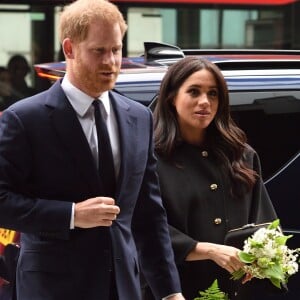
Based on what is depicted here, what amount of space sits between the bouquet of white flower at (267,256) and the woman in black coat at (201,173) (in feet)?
1.15

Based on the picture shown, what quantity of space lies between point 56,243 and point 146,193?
46 cm

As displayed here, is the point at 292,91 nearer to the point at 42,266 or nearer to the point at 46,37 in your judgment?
the point at 42,266

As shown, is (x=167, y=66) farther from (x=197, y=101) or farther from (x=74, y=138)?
(x=74, y=138)

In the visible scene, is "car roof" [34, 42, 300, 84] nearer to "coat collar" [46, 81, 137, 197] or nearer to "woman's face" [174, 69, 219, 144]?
"woman's face" [174, 69, 219, 144]

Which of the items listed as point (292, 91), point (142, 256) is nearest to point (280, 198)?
point (292, 91)

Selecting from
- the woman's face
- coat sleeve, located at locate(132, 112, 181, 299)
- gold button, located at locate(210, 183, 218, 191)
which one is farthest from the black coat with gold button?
coat sleeve, located at locate(132, 112, 181, 299)

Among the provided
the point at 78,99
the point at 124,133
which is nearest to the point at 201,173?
the point at 124,133

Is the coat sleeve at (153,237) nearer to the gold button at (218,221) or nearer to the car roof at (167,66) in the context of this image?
the gold button at (218,221)

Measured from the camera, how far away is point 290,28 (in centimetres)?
1213

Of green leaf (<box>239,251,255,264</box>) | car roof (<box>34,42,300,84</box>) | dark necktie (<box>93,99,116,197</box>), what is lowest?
green leaf (<box>239,251,255,264</box>)

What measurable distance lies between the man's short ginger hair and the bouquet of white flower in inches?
37.3

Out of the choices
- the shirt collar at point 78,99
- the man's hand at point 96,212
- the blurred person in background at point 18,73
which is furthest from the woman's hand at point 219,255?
the blurred person in background at point 18,73

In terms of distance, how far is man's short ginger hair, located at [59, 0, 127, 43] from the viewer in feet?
8.63

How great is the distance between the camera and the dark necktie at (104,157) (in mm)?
2709
